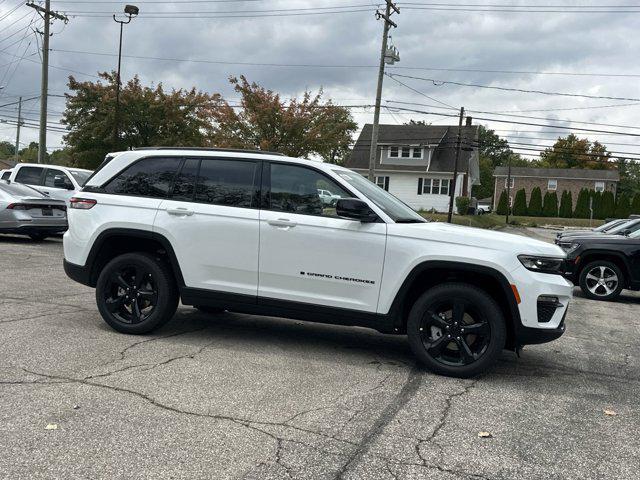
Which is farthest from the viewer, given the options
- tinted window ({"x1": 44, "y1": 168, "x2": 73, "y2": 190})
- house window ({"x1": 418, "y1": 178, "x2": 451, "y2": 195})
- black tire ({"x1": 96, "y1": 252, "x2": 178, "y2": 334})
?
house window ({"x1": 418, "y1": 178, "x2": 451, "y2": 195})

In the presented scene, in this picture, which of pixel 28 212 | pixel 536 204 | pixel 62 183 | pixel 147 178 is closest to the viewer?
pixel 147 178

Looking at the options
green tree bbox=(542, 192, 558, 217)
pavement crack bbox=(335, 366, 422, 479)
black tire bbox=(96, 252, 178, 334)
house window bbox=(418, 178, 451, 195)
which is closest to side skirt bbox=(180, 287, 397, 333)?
black tire bbox=(96, 252, 178, 334)

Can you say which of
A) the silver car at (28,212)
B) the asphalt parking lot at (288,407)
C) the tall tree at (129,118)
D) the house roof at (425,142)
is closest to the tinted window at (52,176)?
the silver car at (28,212)

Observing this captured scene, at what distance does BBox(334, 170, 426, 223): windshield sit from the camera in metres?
5.59

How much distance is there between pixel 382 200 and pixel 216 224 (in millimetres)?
1598

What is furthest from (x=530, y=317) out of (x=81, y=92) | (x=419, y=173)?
(x=419, y=173)

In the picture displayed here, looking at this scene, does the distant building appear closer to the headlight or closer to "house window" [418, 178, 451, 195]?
"house window" [418, 178, 451, 195]

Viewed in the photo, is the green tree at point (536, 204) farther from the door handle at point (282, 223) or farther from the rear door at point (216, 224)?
the door handle at point (282, 223)

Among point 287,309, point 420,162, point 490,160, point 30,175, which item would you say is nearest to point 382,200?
point 287,309

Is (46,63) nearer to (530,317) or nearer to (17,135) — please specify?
(530,317)

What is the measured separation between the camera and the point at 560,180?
75.6 m

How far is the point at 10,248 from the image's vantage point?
43.0ft

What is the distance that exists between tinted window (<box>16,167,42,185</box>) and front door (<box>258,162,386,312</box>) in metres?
12.7

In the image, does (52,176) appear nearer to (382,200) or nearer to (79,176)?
(79,176)
